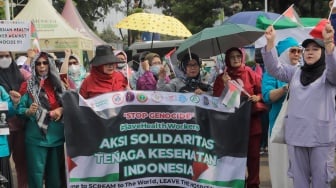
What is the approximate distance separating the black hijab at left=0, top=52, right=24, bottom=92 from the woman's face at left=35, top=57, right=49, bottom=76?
2.53ft

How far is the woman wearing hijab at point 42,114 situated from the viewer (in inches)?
219

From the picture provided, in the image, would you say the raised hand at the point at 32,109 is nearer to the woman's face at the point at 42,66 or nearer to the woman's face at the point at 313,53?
the woman's face at the point at 42,66

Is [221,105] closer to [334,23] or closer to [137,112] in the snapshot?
[137,112]

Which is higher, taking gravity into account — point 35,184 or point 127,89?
point 127,89

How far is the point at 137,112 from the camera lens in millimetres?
5320

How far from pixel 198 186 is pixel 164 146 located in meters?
0.50

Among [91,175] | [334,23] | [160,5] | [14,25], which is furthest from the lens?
[160,5]

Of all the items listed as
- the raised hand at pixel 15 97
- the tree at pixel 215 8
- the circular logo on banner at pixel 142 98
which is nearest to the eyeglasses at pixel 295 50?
the circular logo on banner at pixel 142 98

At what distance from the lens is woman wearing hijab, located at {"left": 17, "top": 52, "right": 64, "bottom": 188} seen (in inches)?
219

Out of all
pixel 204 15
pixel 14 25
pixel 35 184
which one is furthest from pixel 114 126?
pixel 204 15

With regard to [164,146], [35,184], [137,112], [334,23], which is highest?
[334,23]

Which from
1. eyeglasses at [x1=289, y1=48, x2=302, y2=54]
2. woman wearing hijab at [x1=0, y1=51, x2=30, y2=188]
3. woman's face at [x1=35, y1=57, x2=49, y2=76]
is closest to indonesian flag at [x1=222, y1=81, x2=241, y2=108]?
eyeglasses at [x1=289, y1=48, x2=302, y2=54]

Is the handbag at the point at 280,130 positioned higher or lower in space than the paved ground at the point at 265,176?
higher

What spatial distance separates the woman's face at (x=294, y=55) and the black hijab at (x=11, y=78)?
302 cm
